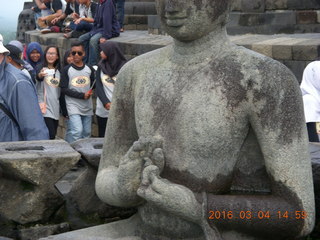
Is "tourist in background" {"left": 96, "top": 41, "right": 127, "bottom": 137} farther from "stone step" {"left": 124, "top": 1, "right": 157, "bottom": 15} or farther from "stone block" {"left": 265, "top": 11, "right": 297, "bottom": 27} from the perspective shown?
"stone step" {"left": 124, "top": 1, "right": 157, "bottom": 15}

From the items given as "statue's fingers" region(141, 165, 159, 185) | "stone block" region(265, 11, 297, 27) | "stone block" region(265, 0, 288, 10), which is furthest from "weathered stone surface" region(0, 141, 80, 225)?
"stone block" region(265, 0, 288, 10)

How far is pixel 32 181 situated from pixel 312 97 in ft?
10.7

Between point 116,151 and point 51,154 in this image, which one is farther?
point 51,154

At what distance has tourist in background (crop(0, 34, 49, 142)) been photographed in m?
5.25

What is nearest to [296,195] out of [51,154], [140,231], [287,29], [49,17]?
[140,231]

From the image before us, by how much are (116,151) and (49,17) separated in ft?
47.3

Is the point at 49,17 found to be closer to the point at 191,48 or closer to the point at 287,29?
the point at 287,29

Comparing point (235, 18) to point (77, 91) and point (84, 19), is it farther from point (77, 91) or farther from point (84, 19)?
point (77, 91)

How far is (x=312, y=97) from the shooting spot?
6.71 metres

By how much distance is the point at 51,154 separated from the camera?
425 centimetres

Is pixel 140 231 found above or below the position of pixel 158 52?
below

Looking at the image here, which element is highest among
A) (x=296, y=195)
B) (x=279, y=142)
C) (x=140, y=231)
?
(x=279, y=142)

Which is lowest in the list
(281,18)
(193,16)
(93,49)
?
(93,49)

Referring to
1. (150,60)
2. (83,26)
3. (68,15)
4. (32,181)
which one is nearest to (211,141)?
(150,60)
